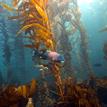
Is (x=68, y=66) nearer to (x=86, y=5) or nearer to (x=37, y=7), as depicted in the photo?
(x=37, y=7)

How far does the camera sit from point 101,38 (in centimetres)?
4188

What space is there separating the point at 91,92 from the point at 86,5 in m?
38.1

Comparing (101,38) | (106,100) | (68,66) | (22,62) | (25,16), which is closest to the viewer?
(25,16)

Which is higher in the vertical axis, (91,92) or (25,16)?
(25,16)

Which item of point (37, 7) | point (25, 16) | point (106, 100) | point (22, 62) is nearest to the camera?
point (37, 7)

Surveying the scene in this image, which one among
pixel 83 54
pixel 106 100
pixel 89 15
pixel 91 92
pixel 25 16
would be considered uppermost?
pixel 89 15

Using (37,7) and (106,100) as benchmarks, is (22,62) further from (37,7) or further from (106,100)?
(37,7)

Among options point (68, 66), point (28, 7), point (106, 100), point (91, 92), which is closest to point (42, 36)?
point (28, 7)

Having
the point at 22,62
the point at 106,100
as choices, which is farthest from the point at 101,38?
the point at 106,100

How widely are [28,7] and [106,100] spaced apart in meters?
4.46

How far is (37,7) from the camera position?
5949 millimetres

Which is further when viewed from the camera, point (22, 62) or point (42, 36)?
point (22, 62)

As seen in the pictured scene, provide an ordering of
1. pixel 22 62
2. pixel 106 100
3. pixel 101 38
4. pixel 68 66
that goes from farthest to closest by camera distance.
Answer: pixel 101 38 < pixel 22 62 < pixel 68 66 < pixel 106 100

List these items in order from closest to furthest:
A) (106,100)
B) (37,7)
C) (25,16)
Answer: (37,7), (25,16), (106,100)
